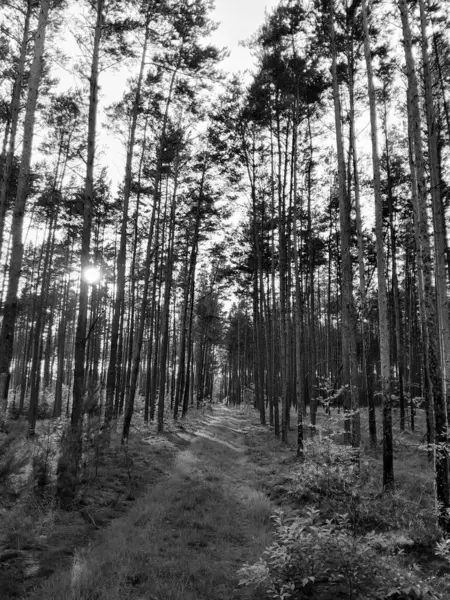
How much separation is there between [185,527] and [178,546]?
84 cm

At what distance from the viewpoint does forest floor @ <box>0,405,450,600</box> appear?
421 cm

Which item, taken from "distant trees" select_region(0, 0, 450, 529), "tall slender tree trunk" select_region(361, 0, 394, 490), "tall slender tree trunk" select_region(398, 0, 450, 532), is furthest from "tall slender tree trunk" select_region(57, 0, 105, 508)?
"tall slender tree trunk" select_region(361, 0, 394, 490)

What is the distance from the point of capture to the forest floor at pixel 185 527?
4.21m

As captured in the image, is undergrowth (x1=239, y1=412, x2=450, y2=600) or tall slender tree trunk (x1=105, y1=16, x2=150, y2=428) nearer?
undergrowth (x1=239, y1=412, x2=450, y2=600)

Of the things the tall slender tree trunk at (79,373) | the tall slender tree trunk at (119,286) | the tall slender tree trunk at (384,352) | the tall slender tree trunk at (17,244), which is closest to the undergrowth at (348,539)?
the tall slender tree trunk at (384,352)

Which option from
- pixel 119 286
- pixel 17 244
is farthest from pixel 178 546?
pixel 119 286

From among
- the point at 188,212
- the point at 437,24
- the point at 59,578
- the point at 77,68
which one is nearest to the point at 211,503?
the point at 59,578

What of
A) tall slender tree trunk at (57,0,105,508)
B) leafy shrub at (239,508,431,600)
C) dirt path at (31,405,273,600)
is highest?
tall slender tree trunk at (57,0,105,508)

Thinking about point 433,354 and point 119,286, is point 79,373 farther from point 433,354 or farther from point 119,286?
point 433,354

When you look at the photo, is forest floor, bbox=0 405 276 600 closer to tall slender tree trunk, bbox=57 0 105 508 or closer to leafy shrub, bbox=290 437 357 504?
tall slender tree trunk, bbox=57 0 105 508

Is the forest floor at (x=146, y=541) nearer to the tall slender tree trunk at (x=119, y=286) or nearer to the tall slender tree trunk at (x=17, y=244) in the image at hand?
the tall slender tree trunk at (x=17, y=244)

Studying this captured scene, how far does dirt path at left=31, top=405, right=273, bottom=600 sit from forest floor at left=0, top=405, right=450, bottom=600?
0.02 metres

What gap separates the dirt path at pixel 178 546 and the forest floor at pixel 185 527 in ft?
0.05

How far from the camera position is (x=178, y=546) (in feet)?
17.3
